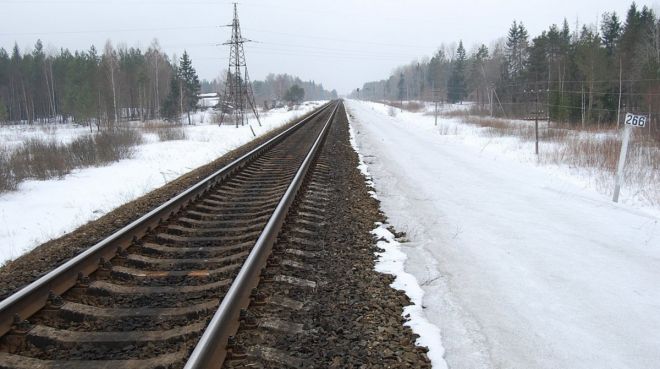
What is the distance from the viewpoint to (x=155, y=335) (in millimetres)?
3162

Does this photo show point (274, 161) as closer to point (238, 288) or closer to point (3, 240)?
point (3, 240)

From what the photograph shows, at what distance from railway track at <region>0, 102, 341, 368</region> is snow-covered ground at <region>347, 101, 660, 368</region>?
4.32 feet

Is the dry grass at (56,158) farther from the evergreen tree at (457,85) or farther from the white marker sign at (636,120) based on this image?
the evergreen tree at (457,85)

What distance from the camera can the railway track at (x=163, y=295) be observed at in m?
2.96

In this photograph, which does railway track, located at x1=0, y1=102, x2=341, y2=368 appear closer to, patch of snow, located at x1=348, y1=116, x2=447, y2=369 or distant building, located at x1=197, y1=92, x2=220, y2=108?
patch of snow, located at x1=348, y1=116, x2=447, y2=369

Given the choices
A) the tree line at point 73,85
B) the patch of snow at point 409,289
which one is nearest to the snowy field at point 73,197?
the patch of snow at point 409,289

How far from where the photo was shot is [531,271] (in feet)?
16.3

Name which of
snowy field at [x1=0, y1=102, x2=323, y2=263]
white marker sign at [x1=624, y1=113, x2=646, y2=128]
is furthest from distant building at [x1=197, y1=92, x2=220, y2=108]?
white marker sign at [x1=624, y1=113, x2=646, y2=128]

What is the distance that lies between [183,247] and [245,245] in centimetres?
78

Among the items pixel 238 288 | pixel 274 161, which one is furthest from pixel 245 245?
pixel 274 161

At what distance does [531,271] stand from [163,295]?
3769 millimetres

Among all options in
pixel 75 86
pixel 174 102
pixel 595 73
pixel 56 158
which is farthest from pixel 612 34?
pixel 75 86

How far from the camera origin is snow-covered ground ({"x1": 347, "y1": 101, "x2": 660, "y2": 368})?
343 centimetres

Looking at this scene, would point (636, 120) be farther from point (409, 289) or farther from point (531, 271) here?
point (409, 289)
